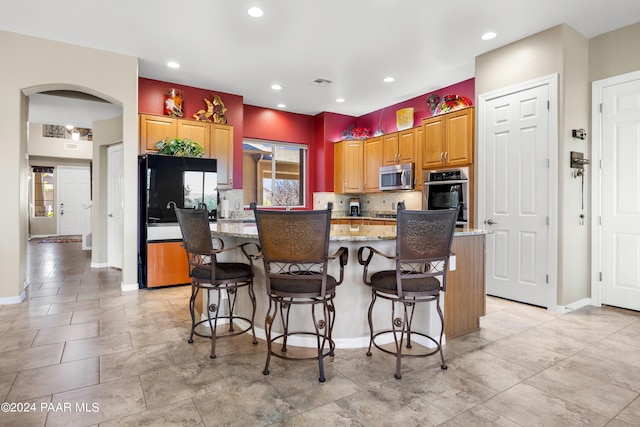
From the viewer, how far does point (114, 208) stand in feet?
19.9

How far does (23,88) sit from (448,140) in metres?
5.07

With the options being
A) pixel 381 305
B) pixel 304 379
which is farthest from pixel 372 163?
pixel 304 379

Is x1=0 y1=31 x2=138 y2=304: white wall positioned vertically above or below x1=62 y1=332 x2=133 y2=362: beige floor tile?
above

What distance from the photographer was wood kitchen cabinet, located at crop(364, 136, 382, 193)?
250 inches

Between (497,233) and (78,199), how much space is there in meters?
12.1

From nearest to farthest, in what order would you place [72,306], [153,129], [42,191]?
[72,306] → [153,129] → [42,191]

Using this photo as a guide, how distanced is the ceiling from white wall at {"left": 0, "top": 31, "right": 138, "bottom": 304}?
0.16 m

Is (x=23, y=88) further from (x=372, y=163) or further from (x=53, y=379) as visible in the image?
(x=372, y=163)

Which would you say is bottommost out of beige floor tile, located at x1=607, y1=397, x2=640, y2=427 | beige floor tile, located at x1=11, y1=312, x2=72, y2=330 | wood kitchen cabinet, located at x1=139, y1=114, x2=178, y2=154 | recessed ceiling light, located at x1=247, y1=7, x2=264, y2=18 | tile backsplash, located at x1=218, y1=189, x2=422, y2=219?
beige floor tile, located at x1=607, y1=397, x2=640, y2=427

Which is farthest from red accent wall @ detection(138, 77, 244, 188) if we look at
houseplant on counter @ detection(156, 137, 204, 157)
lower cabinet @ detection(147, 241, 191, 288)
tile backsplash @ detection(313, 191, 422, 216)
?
tile backsplash @ detection(313, 191, 422, 216)

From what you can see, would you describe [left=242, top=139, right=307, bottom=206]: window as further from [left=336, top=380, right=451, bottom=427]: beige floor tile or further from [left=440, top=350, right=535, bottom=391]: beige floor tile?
[left=336, top=380, right=451, bottom=427]: beige floor tile

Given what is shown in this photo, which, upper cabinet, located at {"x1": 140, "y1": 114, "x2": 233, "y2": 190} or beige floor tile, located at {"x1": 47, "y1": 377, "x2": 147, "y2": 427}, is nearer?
beige floor tile, located at {"x1": 47, "y1": 377, "x2": 147, "y2": 427}

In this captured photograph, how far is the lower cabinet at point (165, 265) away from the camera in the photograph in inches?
175

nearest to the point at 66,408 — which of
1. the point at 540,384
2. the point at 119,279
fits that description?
the point at 540,384
